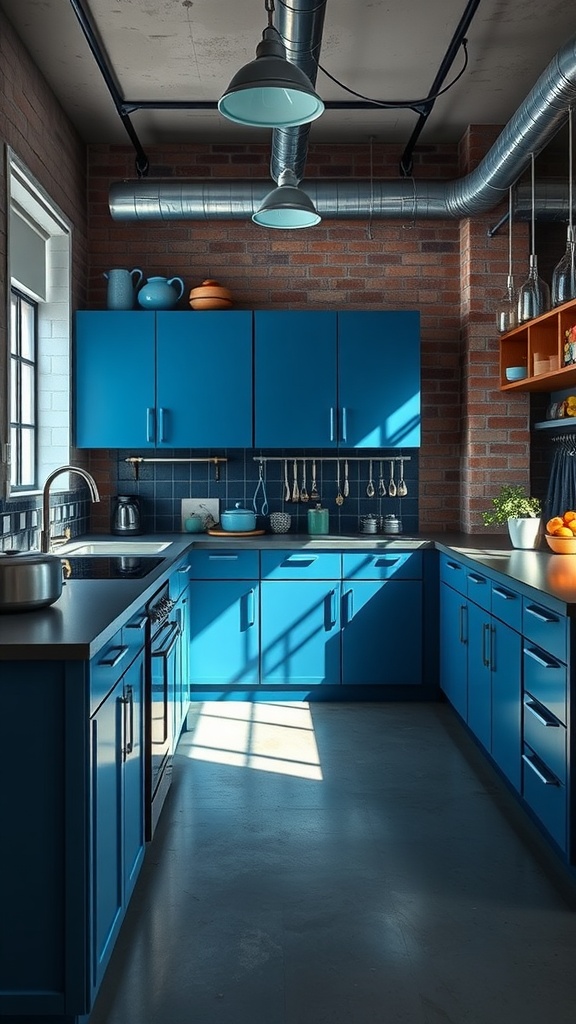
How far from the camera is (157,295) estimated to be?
5.09 metres

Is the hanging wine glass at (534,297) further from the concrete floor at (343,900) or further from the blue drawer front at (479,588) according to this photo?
the concrete floor at (343,900)

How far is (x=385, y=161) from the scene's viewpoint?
540cm

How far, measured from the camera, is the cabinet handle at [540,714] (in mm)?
2817

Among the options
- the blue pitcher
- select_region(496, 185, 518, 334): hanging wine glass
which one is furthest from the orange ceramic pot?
select_region(496, 185, 518, 334): hanging wine glass

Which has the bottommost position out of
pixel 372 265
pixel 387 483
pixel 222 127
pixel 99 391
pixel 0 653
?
pixel 0 653

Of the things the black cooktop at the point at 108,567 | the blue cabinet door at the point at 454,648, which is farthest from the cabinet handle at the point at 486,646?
the black cooktop at the point at 108,567

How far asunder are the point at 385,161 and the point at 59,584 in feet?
13.0

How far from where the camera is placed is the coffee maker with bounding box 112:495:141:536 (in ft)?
17.0

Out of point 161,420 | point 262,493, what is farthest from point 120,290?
point 262,493

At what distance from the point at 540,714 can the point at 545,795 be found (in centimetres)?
26

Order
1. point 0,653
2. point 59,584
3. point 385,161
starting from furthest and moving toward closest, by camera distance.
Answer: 1. point 385,161
2. point 59,584
3. point 0,653

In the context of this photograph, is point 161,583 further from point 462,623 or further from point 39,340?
point 39,340

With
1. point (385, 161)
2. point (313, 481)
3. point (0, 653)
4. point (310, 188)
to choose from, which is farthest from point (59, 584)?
point (385, 161)

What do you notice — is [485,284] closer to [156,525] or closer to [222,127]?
[222,127]
